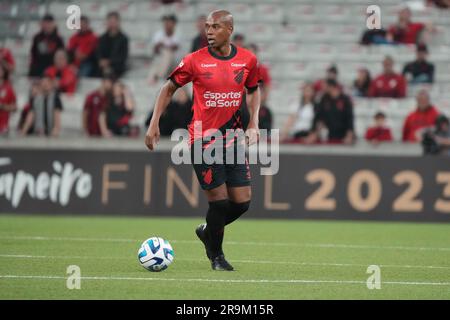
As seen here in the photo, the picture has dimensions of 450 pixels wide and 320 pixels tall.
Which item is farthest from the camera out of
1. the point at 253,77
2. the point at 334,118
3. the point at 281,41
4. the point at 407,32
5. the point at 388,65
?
the point at 281,41

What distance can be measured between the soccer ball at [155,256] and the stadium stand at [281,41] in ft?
36.3

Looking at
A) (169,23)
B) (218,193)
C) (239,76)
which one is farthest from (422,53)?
(218,193)

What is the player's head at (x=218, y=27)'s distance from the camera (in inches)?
395

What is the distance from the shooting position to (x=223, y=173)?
10.2 meters

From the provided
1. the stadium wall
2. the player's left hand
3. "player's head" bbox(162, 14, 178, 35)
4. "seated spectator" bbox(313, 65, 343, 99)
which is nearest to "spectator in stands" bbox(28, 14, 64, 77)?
"player's head" bbox(162, 14, 178, 35)

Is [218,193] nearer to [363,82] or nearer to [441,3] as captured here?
[363,82]

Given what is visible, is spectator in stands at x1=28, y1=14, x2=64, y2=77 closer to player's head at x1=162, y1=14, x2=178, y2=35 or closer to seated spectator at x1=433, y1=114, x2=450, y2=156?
player's head at x1=162, y1=14, x2=178, y2=35

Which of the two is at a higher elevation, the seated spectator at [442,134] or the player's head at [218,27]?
the player's head at [218,27]

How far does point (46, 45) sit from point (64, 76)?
75 cm

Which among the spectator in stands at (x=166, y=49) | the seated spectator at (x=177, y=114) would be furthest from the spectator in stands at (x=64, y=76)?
the seated spectator at (x=177, y=114)

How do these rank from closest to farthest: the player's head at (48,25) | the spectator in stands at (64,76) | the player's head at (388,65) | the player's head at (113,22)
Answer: the player's head at (388,65)
the player's head at (113,22)
the spectator in stands at (64,76)
the player's head at (48,25)

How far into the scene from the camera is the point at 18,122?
20281 mm

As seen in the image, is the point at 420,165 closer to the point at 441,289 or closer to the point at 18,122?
the point at 18,122

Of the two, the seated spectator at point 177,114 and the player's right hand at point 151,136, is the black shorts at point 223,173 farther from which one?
the seated spectator at point 177,114
